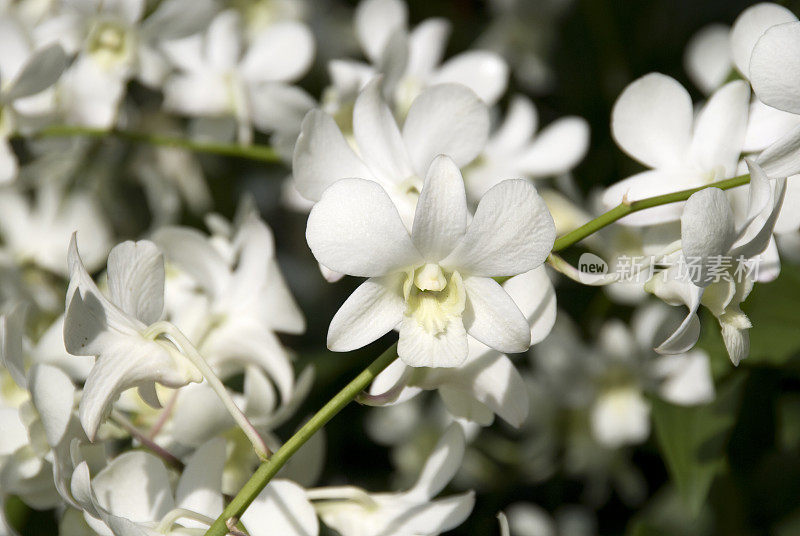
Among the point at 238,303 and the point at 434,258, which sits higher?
the point at 434,258

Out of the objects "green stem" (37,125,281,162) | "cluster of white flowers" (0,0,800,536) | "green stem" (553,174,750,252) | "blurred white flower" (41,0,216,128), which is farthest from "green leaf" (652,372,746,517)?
"blurred white flower" (41,0,216,128)

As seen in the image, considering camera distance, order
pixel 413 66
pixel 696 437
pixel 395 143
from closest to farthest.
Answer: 1. pixel 395 143
2. pixel 696 437
3. pixel 413 66

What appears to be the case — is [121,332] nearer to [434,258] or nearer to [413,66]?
[434,258]

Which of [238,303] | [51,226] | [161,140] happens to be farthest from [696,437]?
[51,226]

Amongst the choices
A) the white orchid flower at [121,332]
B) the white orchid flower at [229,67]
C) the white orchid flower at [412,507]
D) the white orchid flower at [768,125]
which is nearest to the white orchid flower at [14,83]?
the white orchid flower at [229,67]

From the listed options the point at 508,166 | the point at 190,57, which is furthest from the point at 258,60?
the point at 508,166

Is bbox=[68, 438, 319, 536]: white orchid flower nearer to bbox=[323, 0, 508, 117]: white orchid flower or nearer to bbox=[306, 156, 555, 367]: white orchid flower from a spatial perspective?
bbox=[306, 156, 555, 367]: white orchid flower

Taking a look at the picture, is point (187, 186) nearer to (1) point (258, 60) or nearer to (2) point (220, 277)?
(1) point (258, 60)

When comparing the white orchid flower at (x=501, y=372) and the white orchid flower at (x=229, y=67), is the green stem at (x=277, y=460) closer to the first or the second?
the white orchid flower at (x=501, y=372)
